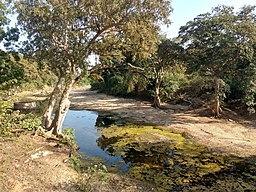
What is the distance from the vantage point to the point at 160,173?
38.5 feet

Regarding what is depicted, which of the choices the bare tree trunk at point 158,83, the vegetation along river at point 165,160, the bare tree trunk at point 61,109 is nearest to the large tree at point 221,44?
the bare tree trunk at point 158,83

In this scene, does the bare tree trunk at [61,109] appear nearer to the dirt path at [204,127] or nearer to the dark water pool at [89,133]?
the dark water pool at [89,133]

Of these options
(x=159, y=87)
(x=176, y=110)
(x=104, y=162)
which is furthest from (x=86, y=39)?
(x=159, y=87)

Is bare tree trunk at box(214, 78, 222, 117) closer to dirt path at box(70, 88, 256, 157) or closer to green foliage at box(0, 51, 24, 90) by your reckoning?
dirt path at box(70, 88, 256, 157)

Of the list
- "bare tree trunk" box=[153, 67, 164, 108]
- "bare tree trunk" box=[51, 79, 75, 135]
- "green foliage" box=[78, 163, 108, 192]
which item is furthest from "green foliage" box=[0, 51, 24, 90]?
"green foliage" box=[78, 163, 108, 192]

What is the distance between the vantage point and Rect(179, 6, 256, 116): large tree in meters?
22.9

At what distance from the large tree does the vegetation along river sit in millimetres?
8401

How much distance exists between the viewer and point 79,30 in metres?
14.7

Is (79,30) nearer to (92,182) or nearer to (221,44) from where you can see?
(92,182)

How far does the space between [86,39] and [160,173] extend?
8.47m

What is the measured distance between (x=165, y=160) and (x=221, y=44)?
14345 millimetres

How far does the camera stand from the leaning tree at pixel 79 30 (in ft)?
44.7

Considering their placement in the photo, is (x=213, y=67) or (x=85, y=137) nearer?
(x=85, y=137)

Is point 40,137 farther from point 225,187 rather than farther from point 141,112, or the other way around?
point 141,112
